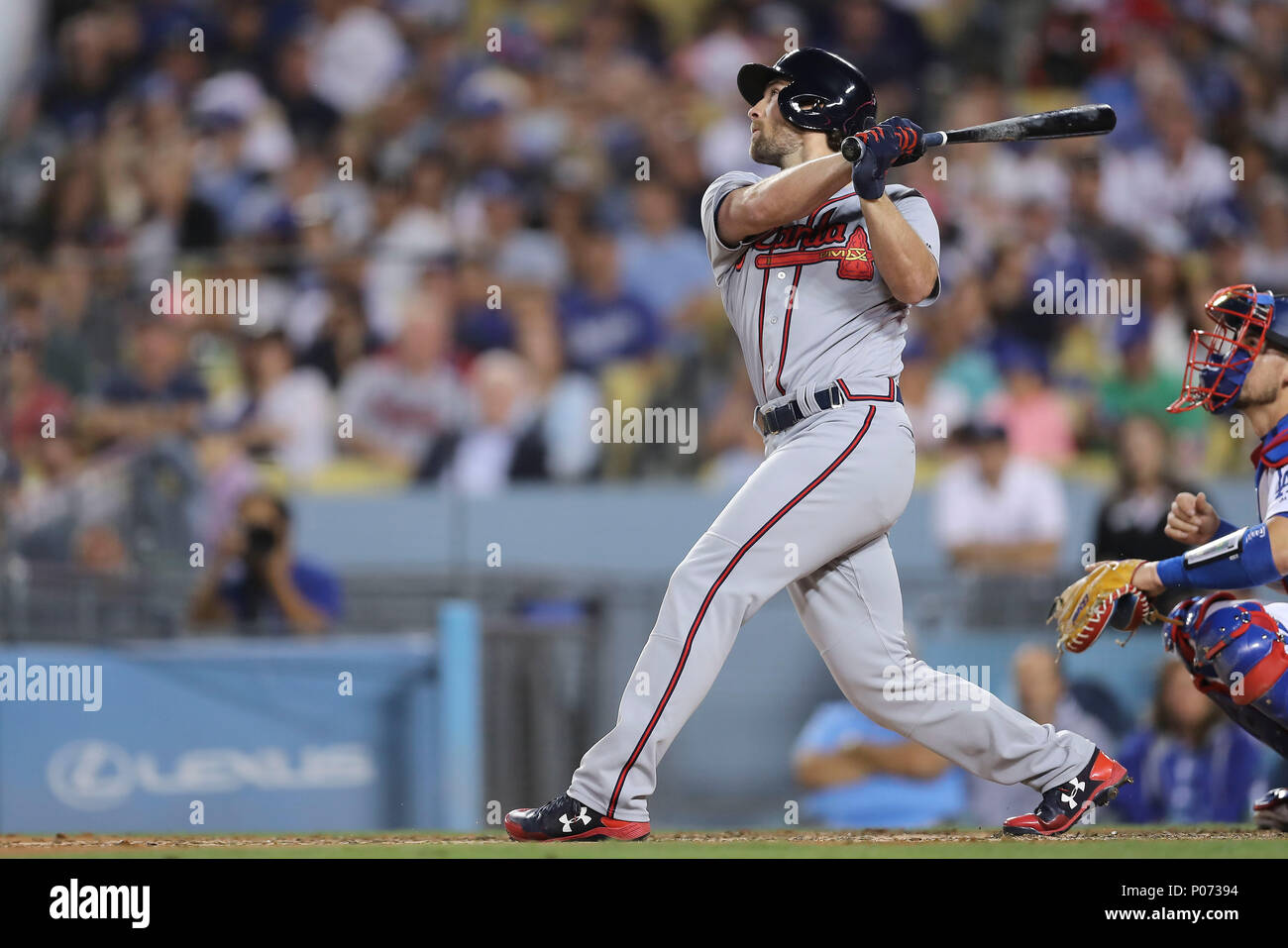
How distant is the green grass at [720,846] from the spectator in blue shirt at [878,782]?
2621 millimetres

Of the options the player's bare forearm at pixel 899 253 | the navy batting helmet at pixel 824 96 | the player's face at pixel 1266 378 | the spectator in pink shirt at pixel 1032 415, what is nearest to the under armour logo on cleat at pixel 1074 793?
the player's face at pixel 1266 378

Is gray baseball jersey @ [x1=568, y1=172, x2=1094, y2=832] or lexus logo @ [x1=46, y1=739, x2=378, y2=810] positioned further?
lexus logo @ [x1=46, y1=739, x2=378, y2=810]

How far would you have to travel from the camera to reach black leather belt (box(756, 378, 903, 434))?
4.20 metres

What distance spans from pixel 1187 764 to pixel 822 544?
347cm

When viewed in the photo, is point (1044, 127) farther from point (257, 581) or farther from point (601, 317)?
point (601, 317)

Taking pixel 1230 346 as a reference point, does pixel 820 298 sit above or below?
above

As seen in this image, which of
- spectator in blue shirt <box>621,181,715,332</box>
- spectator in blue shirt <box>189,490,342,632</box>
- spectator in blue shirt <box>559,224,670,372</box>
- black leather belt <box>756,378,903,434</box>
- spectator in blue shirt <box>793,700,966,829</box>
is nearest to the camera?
black leather belt <box>756,378,903,434</box>

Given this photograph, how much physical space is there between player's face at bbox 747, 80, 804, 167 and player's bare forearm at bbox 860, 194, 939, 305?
0.42m

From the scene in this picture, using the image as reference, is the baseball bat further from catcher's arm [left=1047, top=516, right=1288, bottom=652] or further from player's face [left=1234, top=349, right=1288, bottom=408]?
catcher's arm [left=1047, top=516, right=1288, bottom=652]

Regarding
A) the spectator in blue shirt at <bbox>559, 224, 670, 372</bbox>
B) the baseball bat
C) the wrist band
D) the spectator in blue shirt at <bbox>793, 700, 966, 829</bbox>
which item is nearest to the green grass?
the wrist band

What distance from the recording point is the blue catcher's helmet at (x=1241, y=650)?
4305 mm

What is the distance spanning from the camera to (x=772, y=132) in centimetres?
441

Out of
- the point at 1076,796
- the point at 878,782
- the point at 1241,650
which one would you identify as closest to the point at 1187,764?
the point at 878,782

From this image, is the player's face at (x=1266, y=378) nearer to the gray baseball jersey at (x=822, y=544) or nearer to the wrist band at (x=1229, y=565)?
the wrist band at (x=1229, y=565)
